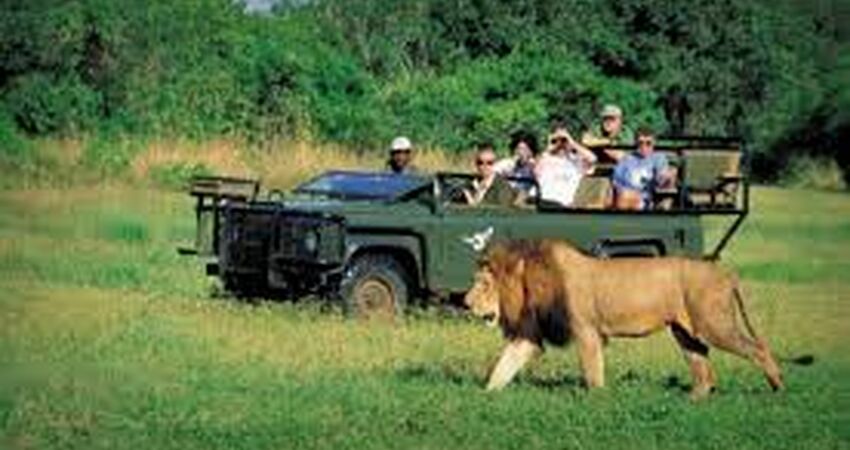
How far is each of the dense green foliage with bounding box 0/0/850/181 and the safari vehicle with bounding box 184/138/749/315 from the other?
23155 millimetres

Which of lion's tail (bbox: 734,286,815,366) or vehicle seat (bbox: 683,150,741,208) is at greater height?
vehicle seat (bbox: 683,150,741,208)

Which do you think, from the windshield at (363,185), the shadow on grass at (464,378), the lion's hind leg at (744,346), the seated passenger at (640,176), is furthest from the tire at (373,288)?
the lion's hind leg at (744,346)

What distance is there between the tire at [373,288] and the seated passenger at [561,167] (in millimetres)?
1615

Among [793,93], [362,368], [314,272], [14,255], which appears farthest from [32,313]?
[793,93]

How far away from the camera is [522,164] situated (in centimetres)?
1969

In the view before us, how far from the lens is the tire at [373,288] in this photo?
18.5 m

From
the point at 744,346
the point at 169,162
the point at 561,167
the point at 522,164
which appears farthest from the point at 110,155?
the point at 744,346

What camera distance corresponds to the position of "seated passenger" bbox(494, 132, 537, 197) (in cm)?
1920

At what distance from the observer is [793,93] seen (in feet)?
244

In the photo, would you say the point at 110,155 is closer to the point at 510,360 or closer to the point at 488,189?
the point at 488,189

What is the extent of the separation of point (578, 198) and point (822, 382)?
16.8ft

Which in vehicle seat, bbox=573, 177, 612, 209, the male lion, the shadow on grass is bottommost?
the shadow on grass

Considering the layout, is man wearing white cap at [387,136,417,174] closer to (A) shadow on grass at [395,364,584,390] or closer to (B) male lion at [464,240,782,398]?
(A) shadow on grass at [395,364,584,390]

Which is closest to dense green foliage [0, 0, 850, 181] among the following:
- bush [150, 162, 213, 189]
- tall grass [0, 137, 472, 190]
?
tall grass [0, 137, 472, 190]
